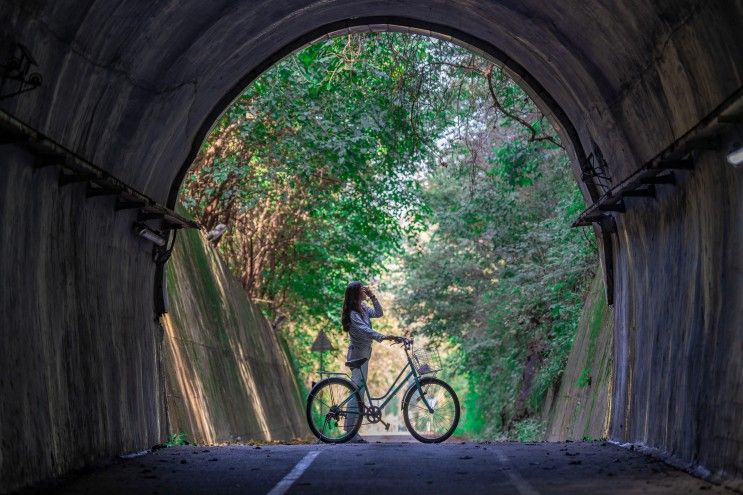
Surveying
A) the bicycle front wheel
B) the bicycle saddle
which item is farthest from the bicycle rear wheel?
the bicycle front wheel

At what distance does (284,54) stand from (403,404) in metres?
4.84

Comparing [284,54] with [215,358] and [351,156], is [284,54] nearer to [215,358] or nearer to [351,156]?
[215,358]

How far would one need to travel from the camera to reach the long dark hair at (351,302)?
14.8 meters

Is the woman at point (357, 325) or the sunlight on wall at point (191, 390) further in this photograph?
the sunlight on wall at point (191, 390)

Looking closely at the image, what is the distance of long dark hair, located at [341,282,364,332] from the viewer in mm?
14836

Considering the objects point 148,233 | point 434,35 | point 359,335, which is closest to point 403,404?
point 359,335

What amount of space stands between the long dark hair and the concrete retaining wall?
2.91 m

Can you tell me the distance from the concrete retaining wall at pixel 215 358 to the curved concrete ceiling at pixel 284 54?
373 centimetres

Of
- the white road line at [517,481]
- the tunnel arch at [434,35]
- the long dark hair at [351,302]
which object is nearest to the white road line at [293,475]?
the white road line at [517,481]

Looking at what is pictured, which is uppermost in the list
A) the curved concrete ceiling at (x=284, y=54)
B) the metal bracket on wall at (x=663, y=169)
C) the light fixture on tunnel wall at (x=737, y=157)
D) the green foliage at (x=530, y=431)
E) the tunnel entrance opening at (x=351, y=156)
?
the tunnel entrance opening at (x=351, y=156)

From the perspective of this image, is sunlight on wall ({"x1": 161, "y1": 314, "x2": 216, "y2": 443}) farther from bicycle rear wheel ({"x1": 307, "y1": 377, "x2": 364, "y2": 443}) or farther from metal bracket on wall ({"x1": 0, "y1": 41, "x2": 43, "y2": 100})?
metal bracket on wall ({"x1": 0, "y1": 41, "x2": 43, "y2": 100})

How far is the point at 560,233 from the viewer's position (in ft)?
77.7

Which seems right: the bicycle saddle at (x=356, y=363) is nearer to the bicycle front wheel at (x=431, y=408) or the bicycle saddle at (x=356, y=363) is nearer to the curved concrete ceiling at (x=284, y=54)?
the bicycle front wheel at (x=431, y=408)

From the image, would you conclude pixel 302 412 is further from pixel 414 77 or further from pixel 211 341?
pixel 414 77
